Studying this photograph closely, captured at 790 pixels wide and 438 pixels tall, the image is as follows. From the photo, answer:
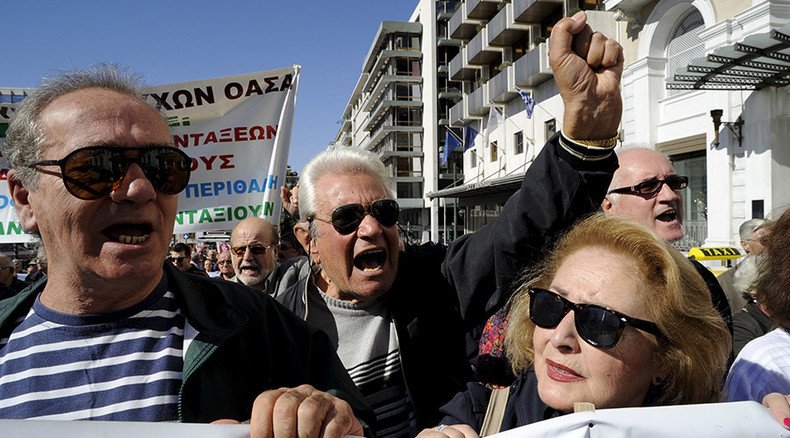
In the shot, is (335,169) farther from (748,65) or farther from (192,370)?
(748,65)

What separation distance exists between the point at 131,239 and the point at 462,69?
3149cm

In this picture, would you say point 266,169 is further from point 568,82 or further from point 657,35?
point 657,35

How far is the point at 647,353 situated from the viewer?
1.53 meters

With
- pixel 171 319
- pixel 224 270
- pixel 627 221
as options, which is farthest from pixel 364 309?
pixel 224 270

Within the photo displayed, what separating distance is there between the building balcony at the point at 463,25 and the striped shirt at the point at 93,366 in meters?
31.4

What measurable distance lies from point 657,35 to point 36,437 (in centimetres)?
1651

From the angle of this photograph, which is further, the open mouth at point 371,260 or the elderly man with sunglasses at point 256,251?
the elderly man with sunglasses at point 256,251

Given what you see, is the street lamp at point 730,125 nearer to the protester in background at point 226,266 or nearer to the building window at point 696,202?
the building window at point 696,202

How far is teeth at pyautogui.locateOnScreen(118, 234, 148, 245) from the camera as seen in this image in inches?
59.0

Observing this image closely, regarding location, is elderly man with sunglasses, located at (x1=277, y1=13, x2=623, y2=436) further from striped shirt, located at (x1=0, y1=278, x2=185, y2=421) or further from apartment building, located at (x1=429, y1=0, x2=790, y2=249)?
apartment building, located at (x1=429, y1=0, x2=790, y2=249)

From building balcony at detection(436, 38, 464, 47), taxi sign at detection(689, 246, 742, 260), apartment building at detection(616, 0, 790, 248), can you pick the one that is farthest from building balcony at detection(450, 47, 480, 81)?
taxi sign at detection(689, 246, 742, 260)

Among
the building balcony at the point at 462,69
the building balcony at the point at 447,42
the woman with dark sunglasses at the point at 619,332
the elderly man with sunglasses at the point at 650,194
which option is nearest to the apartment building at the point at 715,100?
the elderly man with sunglasses at the point at 650,194

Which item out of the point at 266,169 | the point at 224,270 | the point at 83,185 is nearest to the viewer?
the point at 83,185

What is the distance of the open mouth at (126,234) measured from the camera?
4.93 ft
